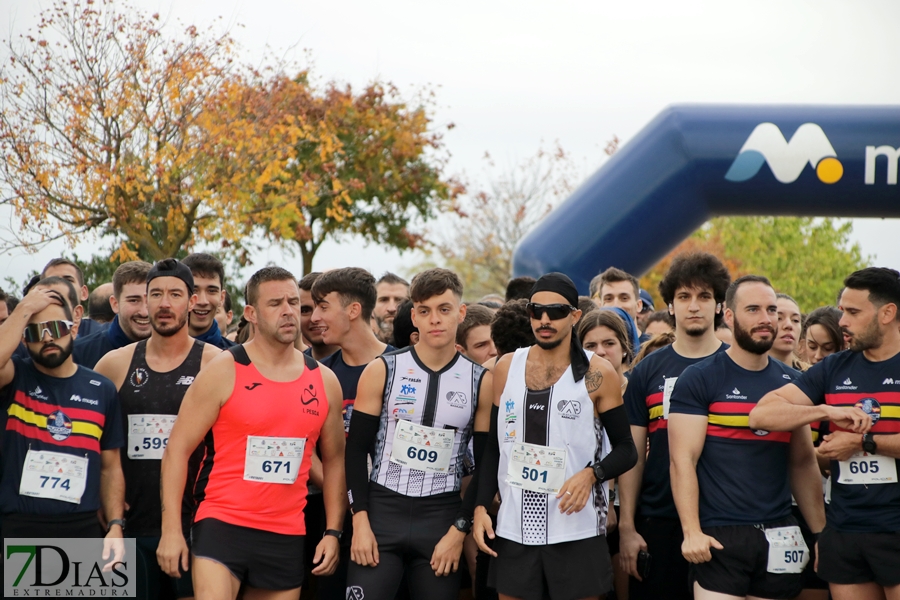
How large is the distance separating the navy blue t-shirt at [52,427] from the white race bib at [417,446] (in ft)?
4.57

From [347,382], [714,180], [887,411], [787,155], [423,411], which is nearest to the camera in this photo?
[887,411]

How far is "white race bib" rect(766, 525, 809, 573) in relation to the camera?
3959 mm

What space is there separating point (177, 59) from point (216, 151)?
51.7 inches

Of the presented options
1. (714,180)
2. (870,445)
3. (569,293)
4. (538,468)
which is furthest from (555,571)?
(714,180)

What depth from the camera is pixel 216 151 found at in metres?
12.3

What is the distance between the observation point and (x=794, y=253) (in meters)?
35.9

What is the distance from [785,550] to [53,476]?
338 centimetres

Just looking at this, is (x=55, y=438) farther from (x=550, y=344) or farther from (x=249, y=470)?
(x=550, y=344)

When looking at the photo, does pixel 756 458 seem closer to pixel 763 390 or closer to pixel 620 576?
pixel 763 390

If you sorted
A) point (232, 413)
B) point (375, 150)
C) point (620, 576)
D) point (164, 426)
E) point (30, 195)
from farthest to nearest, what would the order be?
point (375, 150)
point (30, 195)
point (620, 576)
point (164, 426)
point (232, 413)

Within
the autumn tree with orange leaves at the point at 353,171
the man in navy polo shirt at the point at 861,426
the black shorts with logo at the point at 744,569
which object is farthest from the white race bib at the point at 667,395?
the autumn tree with orange leaves at the point at 353,171

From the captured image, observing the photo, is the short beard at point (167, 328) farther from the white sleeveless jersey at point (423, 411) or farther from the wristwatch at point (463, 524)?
the wristwatch at point (463, 524)

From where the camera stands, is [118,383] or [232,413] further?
[118,383]

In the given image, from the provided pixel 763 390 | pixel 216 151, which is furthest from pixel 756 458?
pixel 216 151
